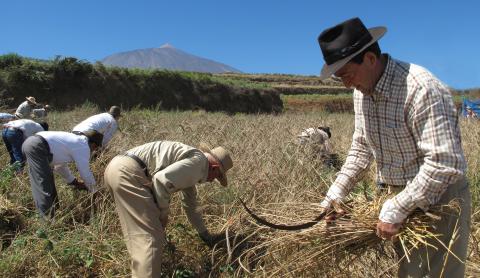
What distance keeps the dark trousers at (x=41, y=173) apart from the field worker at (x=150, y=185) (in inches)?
58.2

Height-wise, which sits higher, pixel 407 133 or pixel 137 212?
pixel 407 133

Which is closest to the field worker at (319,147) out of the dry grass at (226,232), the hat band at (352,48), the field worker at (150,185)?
the dry grass at (226,232)

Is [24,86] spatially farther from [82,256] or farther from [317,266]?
[317,266]

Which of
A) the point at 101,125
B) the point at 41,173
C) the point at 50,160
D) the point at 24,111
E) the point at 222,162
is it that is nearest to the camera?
the point at 222,162

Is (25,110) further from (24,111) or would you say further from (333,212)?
(333,212)

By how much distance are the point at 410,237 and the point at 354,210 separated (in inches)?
13.2

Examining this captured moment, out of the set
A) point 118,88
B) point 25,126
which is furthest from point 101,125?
point 118,88

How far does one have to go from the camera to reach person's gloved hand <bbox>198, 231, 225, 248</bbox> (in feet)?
12.4

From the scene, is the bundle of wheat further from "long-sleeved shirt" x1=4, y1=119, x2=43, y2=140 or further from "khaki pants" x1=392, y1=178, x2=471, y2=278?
"khaki pants" x1=392, y1=178, x2=471, y2=278

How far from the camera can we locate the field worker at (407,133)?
6.29ft

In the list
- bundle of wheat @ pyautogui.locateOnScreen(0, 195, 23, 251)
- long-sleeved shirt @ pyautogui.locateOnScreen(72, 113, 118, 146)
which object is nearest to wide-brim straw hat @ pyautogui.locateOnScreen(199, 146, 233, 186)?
bundle of wheat @ pyautogui.locateOnScreen(0, 195, 23, 251)

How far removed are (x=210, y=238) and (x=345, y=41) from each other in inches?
87.9

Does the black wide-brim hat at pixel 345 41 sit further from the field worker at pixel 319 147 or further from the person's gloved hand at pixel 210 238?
the field worker at pixel 319 147

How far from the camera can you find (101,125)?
6.09 meters
